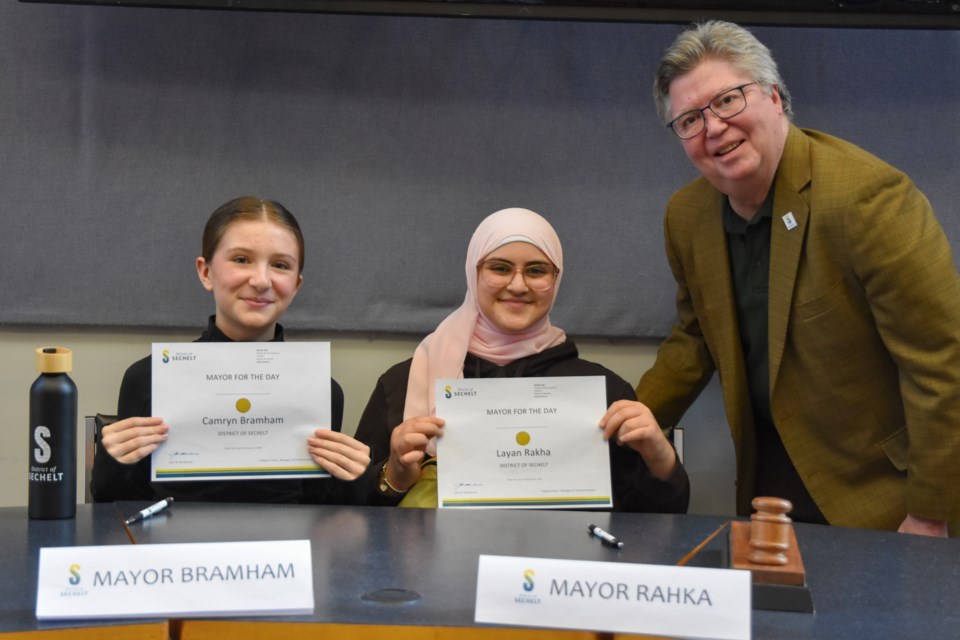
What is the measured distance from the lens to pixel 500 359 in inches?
106

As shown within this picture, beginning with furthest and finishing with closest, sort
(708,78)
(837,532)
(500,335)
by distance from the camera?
(500,335)
(708,78)
(837,532)

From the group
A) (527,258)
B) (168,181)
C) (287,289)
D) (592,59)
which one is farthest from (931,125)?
(168,181)

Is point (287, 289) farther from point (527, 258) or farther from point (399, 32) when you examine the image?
point (399, 32)

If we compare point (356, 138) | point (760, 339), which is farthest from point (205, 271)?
point (760, 339)

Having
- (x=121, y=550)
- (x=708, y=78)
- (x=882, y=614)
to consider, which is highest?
(x=708, y=78)

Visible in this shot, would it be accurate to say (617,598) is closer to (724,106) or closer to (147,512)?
(147,512)

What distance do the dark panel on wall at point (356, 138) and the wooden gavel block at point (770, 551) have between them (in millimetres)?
1757

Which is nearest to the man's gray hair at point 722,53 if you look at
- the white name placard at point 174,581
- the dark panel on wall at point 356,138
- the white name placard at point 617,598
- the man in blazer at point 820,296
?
the man in blazer at point 820,296

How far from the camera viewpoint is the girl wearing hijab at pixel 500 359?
94.7 inches

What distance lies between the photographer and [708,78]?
250 cm

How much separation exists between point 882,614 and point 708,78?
1.47m

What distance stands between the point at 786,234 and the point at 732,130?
0.96ft

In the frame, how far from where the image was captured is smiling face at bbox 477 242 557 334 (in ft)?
8.56

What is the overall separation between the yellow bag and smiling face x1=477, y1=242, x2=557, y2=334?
1.35ft
